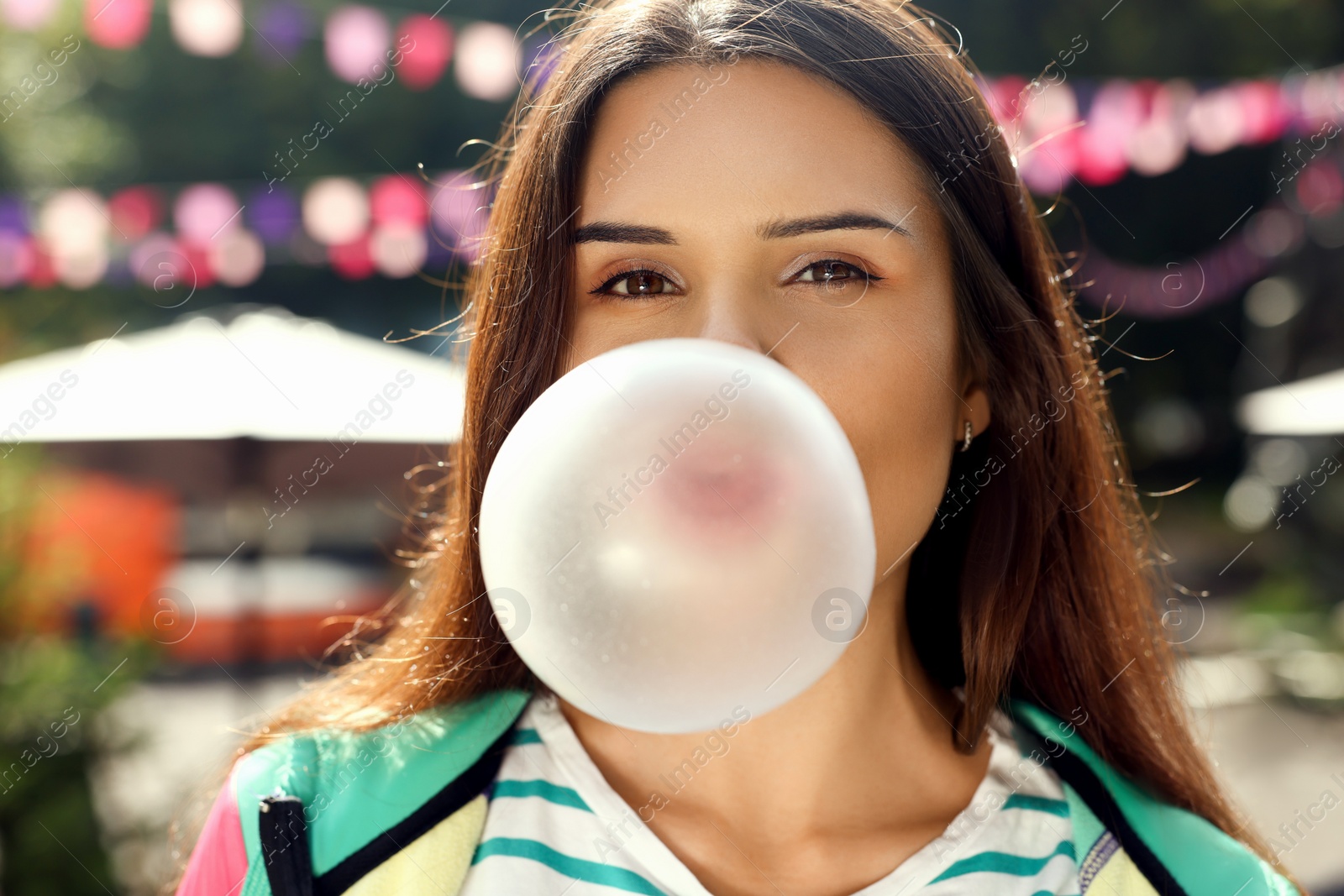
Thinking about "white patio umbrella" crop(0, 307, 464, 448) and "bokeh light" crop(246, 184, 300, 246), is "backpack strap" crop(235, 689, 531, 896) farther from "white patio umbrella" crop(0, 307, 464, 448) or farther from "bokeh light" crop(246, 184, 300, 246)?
"bokeh light" crop(246, 184, 300, 246)

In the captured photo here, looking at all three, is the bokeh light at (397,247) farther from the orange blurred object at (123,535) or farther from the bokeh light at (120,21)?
the orange blurred object at (123,535)

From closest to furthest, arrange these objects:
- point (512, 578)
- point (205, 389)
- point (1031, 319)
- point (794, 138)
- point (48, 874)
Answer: point (512, 578)
point (794, 138)
point (1031, 319)
point (48, 874)
point (205, 389)

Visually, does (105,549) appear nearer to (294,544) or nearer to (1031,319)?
(294,544)

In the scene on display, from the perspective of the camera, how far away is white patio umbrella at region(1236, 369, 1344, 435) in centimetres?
611

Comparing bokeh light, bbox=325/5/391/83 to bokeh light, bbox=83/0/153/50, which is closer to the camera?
bokeh light, bbox=83/0/153/50

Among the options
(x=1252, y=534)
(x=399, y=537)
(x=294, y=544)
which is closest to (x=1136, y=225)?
(x=1252, y=534)

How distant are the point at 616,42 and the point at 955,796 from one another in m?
1.17

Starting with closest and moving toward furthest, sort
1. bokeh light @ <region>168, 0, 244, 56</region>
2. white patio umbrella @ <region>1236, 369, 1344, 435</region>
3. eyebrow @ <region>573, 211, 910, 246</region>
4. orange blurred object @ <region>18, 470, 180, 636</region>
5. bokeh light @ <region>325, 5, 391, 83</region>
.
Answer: eyebrow @ <region>573, 211, 910, 246</region>
bokeh light @ <region>168, 0, 244, 56</region>
bokeh light @ <region>325, 5, 391, 83</region>
white patio umbrella @ <region>1236, 369, 1344, 435</region>
orange blurred object @ <region>18, 470, 180, 636</region>

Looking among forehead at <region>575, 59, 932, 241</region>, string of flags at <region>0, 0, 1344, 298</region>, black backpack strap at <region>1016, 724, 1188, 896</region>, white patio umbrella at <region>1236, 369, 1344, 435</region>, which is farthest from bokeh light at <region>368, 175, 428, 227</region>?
white patio umbrella at <region>1236, 369, 1344, 435</region>

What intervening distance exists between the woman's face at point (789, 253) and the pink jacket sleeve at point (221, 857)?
2.42 feet

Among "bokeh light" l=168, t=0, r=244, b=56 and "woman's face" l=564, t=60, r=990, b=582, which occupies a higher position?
"bokeh light" l=168, t=0, r=244, b=56

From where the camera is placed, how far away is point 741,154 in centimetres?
124

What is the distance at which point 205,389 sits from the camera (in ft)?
14.3

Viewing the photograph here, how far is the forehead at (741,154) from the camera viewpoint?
1229 mm
